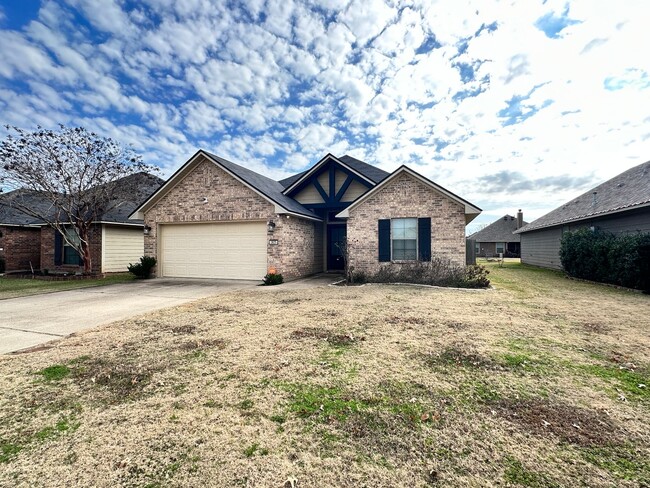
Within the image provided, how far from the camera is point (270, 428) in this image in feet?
8.50

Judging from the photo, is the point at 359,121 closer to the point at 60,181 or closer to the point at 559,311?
the point at 559,311

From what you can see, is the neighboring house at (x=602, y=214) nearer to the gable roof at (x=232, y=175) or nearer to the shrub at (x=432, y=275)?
the shrub at (x=432, y=275)

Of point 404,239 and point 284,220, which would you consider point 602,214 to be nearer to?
point 404,239

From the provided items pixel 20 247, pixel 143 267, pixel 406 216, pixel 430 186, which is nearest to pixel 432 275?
pixel 406 216

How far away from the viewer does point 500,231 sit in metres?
41.0

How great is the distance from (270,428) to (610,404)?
10.7 feet

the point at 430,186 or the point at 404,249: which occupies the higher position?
the point at 430,186

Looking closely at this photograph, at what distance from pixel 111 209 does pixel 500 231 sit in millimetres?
42992

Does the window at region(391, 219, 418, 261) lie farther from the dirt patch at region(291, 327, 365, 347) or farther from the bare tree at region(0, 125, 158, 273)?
the bare tree at region(0, 125, 158, 273)

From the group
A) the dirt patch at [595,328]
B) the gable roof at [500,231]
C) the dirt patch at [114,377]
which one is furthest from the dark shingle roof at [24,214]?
the gable roof at [500,231]

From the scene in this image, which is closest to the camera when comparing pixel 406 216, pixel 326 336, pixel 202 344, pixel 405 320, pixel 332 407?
pixel 332 407

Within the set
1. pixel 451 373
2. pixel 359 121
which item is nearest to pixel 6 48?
pixel 359 121

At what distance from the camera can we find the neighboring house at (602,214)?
12.2 m

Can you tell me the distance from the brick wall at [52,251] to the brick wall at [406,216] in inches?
500
